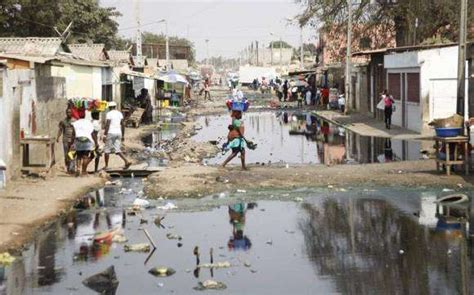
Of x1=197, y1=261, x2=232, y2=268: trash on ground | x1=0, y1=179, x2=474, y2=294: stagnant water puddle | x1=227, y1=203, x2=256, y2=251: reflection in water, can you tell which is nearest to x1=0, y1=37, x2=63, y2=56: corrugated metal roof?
x1=0, y1=179, x2=474, y2=294: stagnant water puddle

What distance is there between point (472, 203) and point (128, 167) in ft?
28.8

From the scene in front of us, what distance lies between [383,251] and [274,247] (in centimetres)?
146

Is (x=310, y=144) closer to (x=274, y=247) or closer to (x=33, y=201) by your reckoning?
(x=33, y=201)

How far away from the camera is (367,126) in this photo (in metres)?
37.2

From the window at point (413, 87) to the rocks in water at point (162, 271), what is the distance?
24.1 m

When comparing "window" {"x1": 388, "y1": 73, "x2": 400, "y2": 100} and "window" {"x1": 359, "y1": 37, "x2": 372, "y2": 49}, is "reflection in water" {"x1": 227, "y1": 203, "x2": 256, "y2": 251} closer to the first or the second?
"window" {"x1": 388, "y1": 73, "x2": 400, "y2": 100}

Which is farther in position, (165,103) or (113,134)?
(165,103)

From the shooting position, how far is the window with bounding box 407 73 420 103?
32.2 metres

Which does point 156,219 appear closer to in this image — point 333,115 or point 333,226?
point 333,226

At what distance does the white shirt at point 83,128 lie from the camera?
18.2 metres

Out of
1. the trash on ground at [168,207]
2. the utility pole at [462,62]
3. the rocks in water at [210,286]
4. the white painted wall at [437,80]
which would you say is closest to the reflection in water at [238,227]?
the trash on ground at [168,207]

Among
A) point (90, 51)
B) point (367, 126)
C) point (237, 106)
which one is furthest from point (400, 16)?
point (237, 106)

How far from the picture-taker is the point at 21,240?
11.1 meters

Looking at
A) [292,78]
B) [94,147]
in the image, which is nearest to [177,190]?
[94,147]
